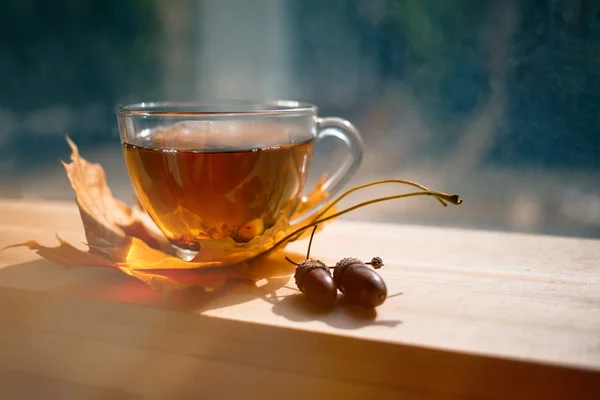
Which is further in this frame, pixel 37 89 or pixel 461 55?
pixel 37 89

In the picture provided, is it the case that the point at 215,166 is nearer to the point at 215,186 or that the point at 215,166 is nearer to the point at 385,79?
the point at 215,186

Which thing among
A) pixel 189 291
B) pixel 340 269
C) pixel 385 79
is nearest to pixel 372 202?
pixel 340 269

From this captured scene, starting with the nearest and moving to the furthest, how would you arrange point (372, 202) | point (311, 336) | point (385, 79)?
point (311, 336) → point (372, 202) → point (385, 79)

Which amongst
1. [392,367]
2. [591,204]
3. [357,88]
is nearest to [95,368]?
[392,367]

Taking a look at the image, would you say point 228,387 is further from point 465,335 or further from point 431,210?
point 431,210

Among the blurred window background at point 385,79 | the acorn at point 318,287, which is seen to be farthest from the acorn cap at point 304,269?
the blurred window background at point 385,79

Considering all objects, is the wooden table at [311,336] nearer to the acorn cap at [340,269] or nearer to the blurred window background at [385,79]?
the acorn cap at [340,269]

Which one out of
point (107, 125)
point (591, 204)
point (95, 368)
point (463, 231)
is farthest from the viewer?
point (107, 125)
